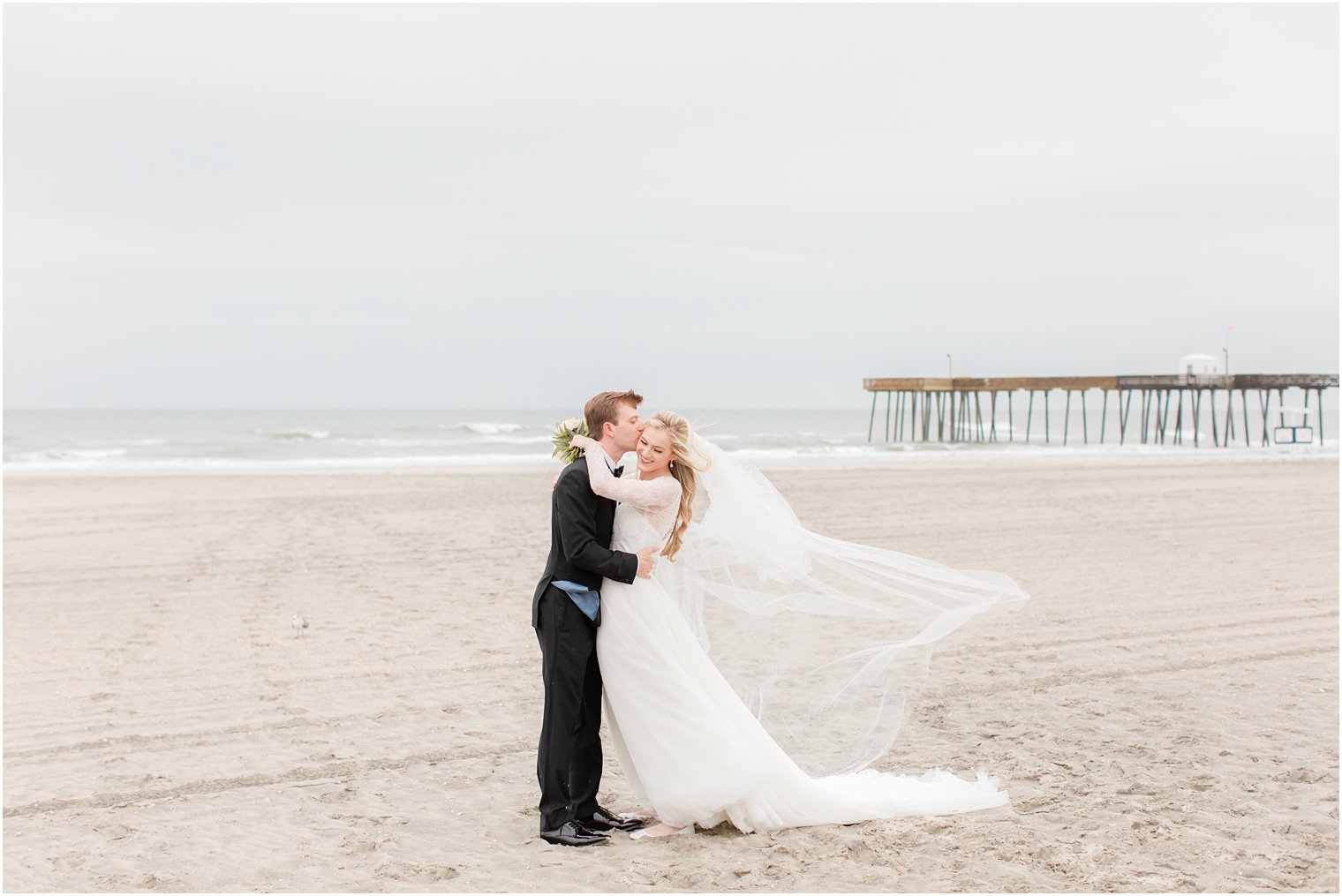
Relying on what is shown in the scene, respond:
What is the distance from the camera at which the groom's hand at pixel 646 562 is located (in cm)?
436

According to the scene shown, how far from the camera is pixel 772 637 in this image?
5.11 meters

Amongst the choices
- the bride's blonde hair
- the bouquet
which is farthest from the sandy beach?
the bouquet

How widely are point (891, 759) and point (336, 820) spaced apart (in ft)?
8.93

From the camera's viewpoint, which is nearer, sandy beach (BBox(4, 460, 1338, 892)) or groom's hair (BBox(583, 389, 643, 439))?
sandy beach (BBox(4, 460, 1338, 892))

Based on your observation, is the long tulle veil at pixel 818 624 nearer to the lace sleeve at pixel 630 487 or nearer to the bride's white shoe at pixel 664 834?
the lace sleeve at pixel 630 487

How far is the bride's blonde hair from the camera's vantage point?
14.4 feet

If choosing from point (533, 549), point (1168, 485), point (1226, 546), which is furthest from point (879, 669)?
point (1168, 485)

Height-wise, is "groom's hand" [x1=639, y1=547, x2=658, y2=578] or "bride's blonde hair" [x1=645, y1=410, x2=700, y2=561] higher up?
"bride's blonde hair" [x1=645, y1=410, x2=700, y2=561]

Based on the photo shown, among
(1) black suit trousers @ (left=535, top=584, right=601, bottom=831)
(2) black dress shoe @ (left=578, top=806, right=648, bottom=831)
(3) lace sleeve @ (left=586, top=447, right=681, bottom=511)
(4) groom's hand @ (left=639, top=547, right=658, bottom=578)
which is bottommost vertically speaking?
(2) black dress shoe @ (left=578, top=806, right=648, bottom=831)

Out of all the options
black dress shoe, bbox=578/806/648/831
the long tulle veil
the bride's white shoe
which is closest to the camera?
the bride's white shoe

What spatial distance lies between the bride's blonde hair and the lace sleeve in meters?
0.11

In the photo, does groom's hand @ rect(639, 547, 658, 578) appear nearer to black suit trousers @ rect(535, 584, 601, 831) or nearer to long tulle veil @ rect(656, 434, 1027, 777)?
black suit trousers @ rect(535, 584, 601, 831)

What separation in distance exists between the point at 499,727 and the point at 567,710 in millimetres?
1798

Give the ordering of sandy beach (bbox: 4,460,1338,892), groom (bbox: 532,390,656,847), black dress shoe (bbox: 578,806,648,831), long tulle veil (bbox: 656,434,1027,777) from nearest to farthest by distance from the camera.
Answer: sandy beach (bbox: 4,460,1338,892) → groom (bbox: 532,390,656,847) → black dress shoe (bbox: 578,806,648,831) → long tulle veil (bbox: 656,434,1027,777)
